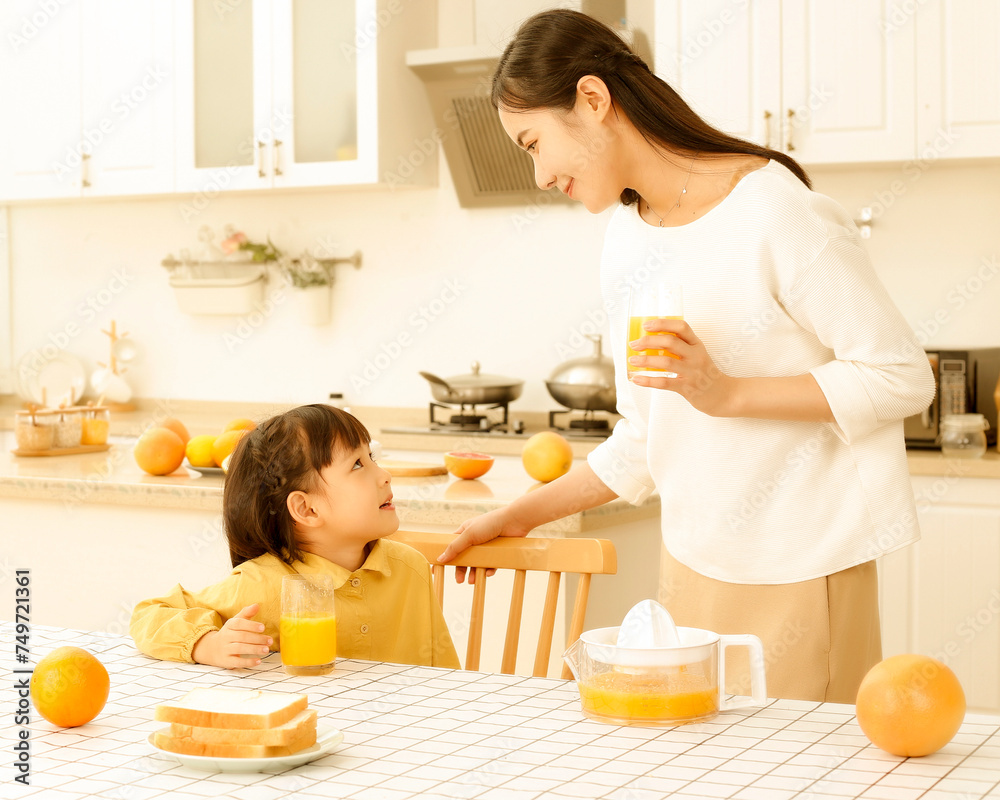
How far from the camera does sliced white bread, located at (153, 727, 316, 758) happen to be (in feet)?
3.08

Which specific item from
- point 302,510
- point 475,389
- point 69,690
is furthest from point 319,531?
point 475,389

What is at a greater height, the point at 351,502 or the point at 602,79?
the point at 602,79

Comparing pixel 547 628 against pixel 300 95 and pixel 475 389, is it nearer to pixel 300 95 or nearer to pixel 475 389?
pixel 475 389

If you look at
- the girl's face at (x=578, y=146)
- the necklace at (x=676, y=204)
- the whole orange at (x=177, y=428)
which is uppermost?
Result: the girl's face at (x=578, y=146)

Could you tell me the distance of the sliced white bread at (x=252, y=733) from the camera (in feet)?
3.09

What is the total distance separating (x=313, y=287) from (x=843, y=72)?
73.4 inches

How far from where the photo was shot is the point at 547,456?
92.4 inches

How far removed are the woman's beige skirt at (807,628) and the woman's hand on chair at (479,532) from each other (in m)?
0.28

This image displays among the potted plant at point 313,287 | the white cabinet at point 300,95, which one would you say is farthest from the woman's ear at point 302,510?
the potted plant at point 313,287

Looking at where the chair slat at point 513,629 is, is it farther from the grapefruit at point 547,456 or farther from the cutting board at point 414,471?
the cutting board at point 414,471

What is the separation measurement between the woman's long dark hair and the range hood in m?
2.11

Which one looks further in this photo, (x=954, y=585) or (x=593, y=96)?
(x=954, y=585)

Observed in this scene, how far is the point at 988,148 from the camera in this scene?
9.65 feet

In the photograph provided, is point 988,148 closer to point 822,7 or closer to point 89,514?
point 822,7
